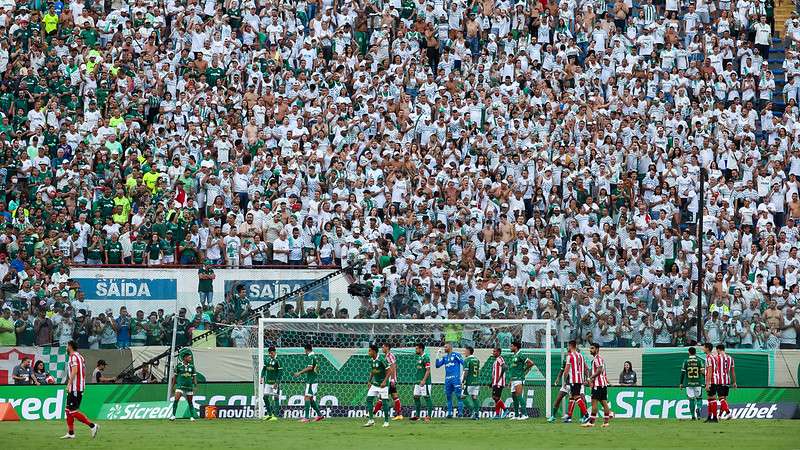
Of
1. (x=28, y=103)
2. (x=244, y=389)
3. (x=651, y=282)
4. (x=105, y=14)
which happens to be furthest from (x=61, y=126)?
(x=651, y=282)

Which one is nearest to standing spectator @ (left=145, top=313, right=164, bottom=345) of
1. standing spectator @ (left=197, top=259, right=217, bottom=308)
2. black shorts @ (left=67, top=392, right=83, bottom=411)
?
standing spectator @ (left=197, top=259, right=217, bottom=308)

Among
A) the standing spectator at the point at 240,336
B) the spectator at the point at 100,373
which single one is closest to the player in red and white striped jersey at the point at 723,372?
the standing spectator at the point at 240,336

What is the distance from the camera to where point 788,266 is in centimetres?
4203

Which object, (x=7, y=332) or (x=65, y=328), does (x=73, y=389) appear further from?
(x=7, y=332)

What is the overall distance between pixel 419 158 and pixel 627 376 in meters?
9.50

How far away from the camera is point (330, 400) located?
123 ft

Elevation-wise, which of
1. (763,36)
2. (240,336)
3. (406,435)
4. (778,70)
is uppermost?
(763,36)

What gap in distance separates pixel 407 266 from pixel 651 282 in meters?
6.52

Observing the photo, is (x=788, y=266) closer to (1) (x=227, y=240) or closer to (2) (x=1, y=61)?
(1) (x=227, y=240)

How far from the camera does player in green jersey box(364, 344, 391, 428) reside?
34188 millimetres

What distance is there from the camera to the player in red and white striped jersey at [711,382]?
116ft

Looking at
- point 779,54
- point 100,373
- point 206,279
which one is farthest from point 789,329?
point 100,373

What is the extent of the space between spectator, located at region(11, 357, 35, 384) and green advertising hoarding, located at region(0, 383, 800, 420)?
1.65ft

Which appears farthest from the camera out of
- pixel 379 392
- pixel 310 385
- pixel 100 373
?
pixel 100 373
